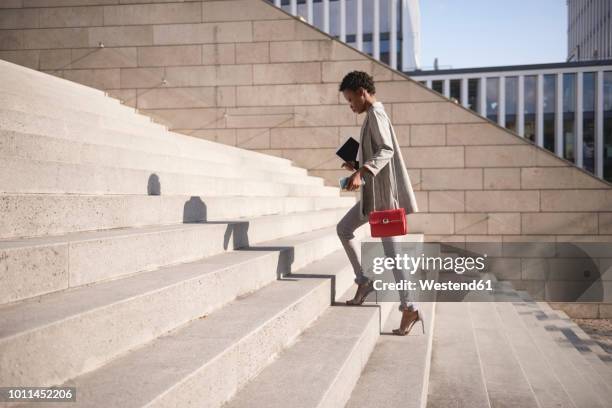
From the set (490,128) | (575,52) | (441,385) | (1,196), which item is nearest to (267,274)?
(441,385)

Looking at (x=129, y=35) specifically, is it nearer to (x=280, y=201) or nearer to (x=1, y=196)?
(x=280, y=201)

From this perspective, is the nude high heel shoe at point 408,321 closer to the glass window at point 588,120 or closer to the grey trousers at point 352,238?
the grey trousers at point 352,238

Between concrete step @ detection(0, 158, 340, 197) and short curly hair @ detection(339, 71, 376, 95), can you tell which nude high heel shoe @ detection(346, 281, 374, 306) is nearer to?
short curly hair @ detection(339, 71, 376, 95)

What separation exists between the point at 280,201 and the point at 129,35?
6.67 meters

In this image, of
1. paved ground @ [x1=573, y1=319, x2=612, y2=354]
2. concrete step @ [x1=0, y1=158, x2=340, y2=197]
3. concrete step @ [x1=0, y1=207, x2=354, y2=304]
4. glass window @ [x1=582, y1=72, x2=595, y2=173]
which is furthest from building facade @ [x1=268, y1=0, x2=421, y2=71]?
concrete step @ [x1=0, y1=207, x2=354, y2=304]

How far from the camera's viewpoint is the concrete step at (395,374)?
301 centimetres

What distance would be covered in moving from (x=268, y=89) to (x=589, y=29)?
74993 millimetres

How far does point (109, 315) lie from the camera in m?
2.29

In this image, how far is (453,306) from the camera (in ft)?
24.1

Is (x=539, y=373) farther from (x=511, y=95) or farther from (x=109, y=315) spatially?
(x=511, y=95)

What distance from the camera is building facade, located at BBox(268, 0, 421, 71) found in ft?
187

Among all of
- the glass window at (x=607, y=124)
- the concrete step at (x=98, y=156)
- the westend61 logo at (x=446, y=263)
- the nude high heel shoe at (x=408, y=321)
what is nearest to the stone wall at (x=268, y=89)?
the westend61 logo at (x=446, y=263)

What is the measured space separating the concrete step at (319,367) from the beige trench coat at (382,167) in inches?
36.4

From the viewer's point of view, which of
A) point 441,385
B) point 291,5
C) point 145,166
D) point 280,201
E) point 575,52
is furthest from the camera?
point 575,52
